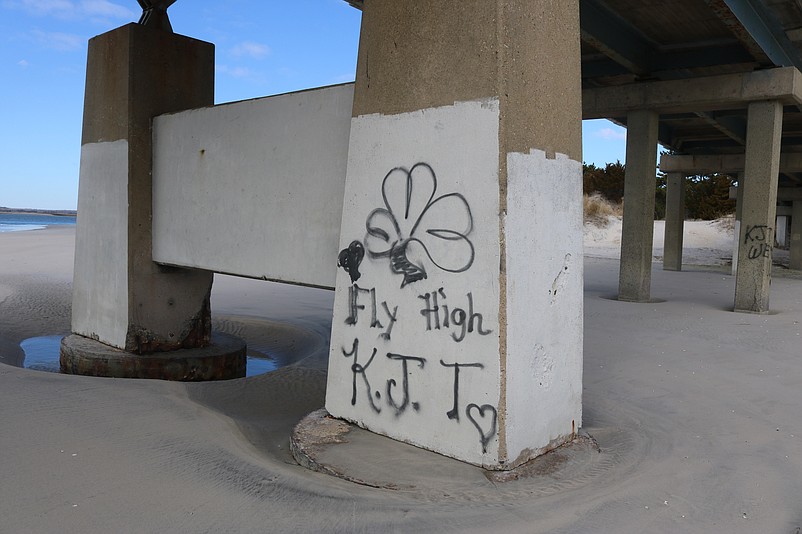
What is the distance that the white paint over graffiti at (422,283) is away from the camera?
3.92m

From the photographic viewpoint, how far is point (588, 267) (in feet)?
70.0

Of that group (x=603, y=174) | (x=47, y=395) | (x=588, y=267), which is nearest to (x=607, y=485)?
(x=47, y=395)

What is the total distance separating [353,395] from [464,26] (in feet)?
8.47

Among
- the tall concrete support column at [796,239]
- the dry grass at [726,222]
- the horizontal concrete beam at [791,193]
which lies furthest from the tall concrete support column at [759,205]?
the dry grass at [726,222]

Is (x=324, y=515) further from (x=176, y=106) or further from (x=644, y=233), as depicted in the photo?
(x=644, y=233)

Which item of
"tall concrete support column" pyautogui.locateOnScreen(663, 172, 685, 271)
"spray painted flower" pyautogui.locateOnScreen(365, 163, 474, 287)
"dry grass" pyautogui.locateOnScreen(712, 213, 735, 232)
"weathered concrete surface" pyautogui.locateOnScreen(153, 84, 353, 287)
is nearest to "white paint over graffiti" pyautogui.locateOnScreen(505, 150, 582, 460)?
"spray painted flower" pyautogui.locateOnScreen(365, 163, 474, 287)

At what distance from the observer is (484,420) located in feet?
12.9

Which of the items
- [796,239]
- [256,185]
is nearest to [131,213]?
[256,185]

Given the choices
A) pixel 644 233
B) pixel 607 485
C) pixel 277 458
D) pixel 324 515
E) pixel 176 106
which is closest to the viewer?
pixel 324 515

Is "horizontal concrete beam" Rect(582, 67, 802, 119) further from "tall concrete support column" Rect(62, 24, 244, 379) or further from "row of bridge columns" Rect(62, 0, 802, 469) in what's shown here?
"row of bridge columns" Rect(62, 0, 802, 469)

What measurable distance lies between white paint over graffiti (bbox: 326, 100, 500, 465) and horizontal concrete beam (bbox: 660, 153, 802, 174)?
768 inches

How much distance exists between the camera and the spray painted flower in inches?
159

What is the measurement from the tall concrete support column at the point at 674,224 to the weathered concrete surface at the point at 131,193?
17.8 m

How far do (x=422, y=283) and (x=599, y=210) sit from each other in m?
41.1
